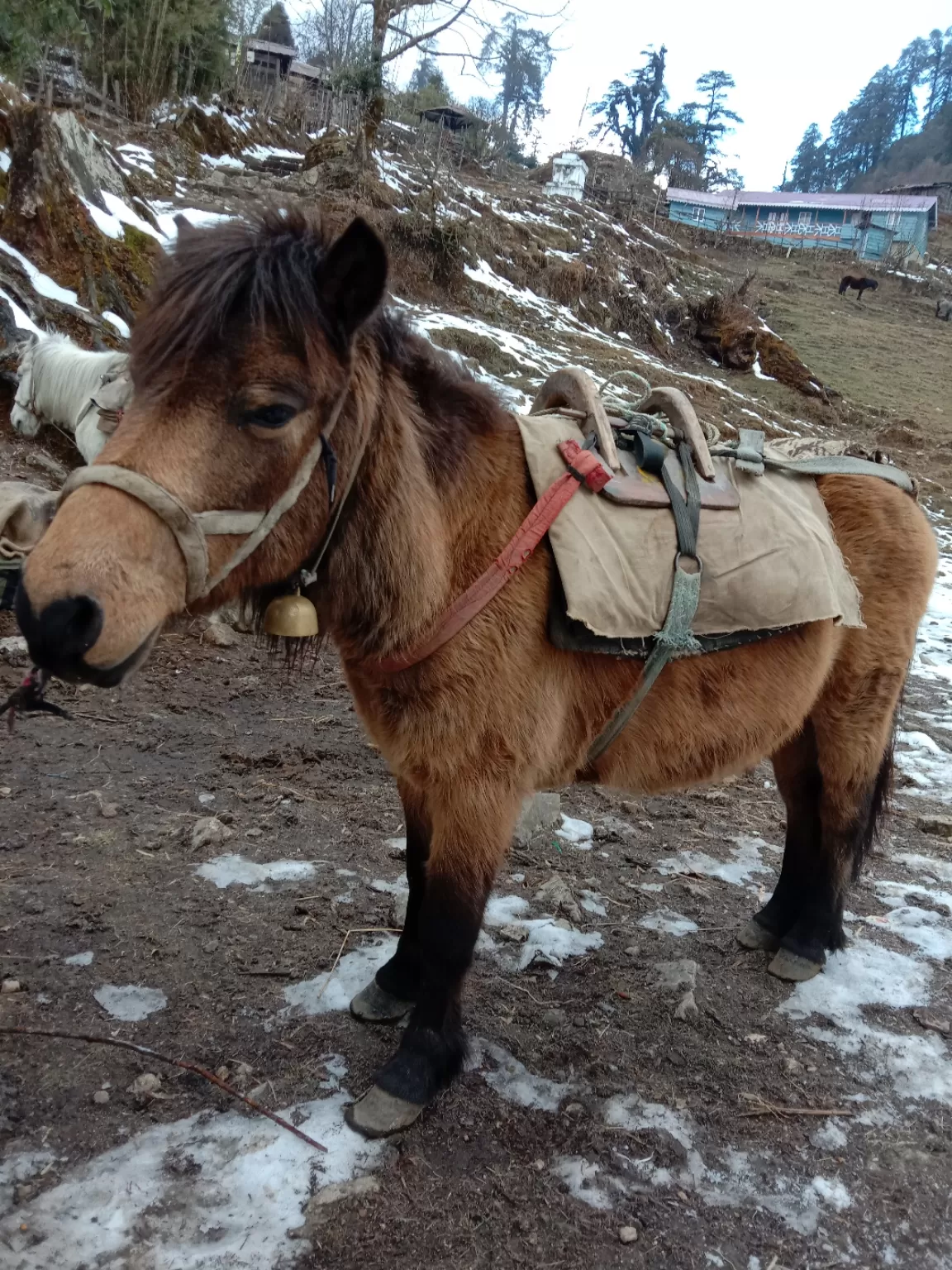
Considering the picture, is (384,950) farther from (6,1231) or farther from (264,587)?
(264,587)

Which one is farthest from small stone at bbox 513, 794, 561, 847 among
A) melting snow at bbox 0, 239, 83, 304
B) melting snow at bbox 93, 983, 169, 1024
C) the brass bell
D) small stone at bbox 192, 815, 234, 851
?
melting snow at bbox 0, 239, 83, 304

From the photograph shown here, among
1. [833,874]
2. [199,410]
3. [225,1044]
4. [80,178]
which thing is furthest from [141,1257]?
[80,178]

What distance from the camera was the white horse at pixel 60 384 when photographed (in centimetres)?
411

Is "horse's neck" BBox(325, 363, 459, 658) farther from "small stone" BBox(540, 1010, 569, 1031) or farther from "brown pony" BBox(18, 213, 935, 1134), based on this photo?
"small stone" BBox(540, 1010, 569, 1031)

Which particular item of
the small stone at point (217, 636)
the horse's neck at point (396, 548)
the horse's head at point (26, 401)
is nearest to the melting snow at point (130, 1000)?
the horse's neck at point (396, 548)

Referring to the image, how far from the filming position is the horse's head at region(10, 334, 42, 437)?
4.53 metres

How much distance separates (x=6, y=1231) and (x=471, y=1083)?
1192mm

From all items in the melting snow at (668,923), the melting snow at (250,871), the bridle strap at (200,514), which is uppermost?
the bridle strap at (200,514)

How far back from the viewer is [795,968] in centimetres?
302

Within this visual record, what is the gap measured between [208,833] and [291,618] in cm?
193

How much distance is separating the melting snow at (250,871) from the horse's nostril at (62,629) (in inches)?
78.4

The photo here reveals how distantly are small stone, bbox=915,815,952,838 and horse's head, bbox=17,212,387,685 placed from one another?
3767 mm

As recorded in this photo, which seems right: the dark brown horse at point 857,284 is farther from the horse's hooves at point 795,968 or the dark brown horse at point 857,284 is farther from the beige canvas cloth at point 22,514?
the beige canvas cloth at point 22,514

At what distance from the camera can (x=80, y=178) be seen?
655cm
